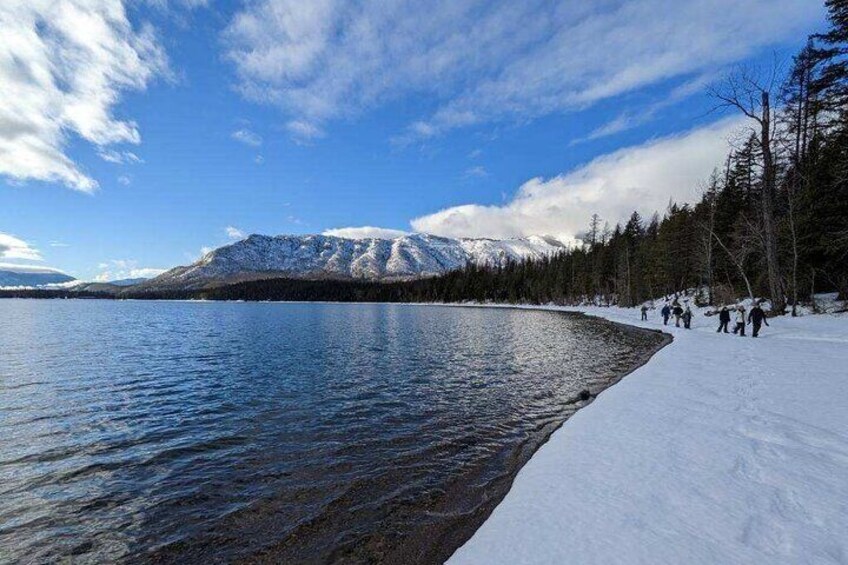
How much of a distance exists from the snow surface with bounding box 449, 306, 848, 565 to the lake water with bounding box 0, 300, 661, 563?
150cm

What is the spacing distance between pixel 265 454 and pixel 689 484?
9.96 metres

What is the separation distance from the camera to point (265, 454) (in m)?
11.1

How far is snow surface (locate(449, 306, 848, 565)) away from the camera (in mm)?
5129

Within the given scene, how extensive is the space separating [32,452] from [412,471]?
10638 mm

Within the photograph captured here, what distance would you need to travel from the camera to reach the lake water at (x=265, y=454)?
23.8ft

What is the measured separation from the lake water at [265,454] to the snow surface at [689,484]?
1.50 metres

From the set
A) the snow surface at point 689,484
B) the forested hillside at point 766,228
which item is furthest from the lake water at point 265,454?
the forested hillside at point 766,228

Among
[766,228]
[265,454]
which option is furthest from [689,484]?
[766,228]

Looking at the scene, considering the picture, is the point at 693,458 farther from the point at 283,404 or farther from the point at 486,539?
the point at 283,404

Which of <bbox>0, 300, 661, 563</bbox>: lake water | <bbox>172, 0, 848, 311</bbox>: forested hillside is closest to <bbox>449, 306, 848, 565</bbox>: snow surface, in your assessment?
<bbox>0, 300, 661, 563</bbox>: lake water

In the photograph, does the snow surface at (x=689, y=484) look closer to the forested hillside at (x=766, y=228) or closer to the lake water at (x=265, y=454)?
the lake water at (x=265, y=454)

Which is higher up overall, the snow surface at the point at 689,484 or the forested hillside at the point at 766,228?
the forested hillside at the point at 766,228

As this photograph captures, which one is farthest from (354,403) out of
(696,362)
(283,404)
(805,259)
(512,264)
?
(512,264)

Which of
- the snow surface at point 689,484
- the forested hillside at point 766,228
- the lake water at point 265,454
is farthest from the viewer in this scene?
the forested hillside at point 766,228
